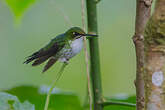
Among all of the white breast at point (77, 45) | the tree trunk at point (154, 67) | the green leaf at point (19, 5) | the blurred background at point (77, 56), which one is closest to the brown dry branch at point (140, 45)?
the tree trunk at point (154, 67)

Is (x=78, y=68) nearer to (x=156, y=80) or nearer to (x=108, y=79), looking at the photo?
(x=108, y=79)

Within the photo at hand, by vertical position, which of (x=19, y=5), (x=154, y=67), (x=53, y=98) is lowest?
(x=53, y=98)

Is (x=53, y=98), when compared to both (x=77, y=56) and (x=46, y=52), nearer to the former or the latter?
(x=46, y=52)

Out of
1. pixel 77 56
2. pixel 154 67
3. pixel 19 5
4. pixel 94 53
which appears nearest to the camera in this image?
pixel 154 67

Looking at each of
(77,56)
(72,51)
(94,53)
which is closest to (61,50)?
(72,51)

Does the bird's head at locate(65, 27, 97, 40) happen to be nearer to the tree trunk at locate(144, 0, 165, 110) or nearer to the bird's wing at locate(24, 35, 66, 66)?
the bird's wing at locate(24, 35, 66, 66)

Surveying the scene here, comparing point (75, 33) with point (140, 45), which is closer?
point (140, 45)

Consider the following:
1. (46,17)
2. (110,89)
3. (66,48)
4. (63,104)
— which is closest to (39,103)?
(63,104)

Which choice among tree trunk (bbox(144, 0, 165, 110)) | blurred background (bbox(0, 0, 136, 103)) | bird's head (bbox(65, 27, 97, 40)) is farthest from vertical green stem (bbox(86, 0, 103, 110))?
blurred background (bbox(0, 0, 136, 103))
